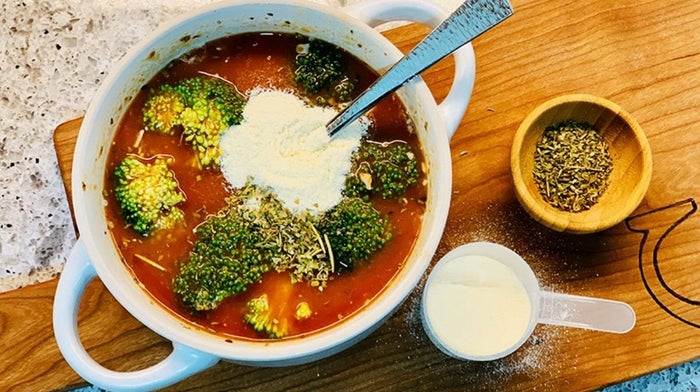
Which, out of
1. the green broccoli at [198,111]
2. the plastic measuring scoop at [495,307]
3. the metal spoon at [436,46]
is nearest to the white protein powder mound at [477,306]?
the plastic measuring scoop at [495,307]

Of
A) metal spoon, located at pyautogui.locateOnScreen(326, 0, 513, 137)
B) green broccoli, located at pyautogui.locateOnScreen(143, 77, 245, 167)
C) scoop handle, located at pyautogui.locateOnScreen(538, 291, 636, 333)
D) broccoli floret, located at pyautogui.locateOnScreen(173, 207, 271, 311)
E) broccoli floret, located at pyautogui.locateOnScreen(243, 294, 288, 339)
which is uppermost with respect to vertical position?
metal spoon, located at pyautogui.locateOnScreen(326, 0, 513, 137)

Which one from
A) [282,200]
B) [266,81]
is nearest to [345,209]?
[282,200]

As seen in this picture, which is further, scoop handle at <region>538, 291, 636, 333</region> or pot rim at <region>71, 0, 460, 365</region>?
scoop handle at <region>538, 291, 636, 333</region>

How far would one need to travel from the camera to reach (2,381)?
169 centimetres

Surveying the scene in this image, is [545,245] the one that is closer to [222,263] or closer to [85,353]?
[222,263]

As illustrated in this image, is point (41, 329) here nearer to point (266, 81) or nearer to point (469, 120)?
point (266, 81)

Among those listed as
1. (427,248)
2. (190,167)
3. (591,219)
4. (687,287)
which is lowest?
(687,287)

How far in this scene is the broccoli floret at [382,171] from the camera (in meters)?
1.55

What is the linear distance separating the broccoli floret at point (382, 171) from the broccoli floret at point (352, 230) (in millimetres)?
25

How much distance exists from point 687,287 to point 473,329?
0.42m

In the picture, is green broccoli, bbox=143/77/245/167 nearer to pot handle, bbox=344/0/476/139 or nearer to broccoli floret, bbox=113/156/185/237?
broccoli floret, bbox=113/156/185/237

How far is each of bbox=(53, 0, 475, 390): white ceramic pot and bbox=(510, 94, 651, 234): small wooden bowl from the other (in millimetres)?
204

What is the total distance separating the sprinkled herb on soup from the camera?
152cm

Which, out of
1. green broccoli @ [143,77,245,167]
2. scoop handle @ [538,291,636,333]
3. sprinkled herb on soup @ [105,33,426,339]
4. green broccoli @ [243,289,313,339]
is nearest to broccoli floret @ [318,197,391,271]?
sprinkled herb on soup @ [105,33,426,339]
